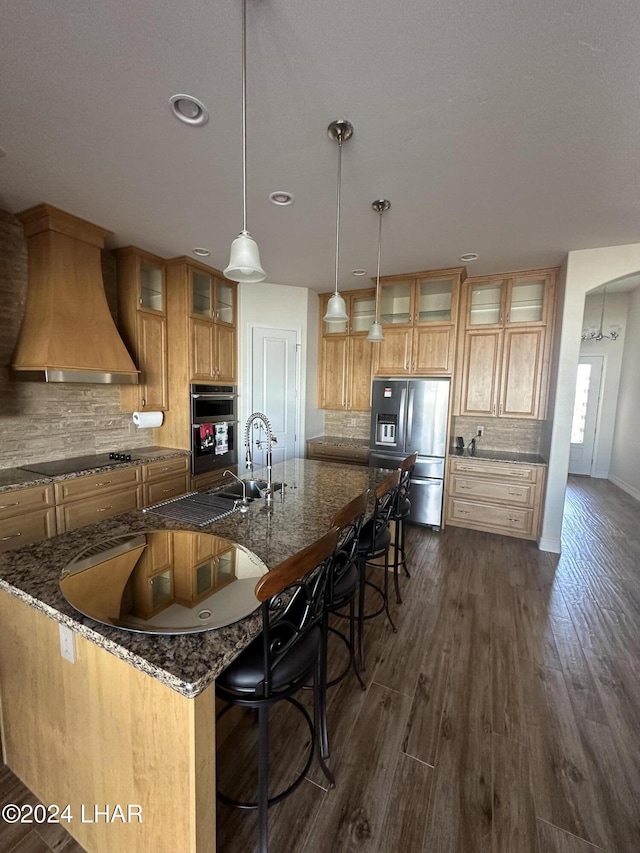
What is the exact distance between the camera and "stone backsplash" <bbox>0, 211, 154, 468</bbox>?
2.62 meters

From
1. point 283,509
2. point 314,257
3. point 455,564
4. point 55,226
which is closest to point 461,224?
point 314,257

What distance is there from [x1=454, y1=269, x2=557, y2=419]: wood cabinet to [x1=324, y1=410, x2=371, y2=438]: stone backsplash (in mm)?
1253

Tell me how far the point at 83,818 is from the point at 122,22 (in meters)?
2.66

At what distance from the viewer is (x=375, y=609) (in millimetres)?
2424

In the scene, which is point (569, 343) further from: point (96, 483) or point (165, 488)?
point (96, 483)

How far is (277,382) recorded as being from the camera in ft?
14.2

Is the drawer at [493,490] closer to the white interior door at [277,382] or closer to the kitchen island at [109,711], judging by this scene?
the white interior door at [277,382]

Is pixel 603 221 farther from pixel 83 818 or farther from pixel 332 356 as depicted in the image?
pixel 83 818

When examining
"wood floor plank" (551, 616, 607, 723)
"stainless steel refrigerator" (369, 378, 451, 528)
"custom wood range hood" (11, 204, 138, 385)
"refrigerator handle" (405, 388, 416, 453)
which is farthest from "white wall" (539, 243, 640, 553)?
"custom wood range hood" (11, 204, 138, 385)

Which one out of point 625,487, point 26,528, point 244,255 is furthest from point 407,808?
point 625,487

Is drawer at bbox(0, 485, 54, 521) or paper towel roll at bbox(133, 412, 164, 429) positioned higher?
paper towel roll at bbox(133, 412, 164, 429)

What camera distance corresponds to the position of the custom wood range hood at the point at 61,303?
2.53 metres

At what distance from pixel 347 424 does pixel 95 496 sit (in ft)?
10.3

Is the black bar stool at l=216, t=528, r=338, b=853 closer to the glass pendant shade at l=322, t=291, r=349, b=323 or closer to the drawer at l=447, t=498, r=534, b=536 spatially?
the glass pendant shade at l=322, t=291, r=349, b=323
